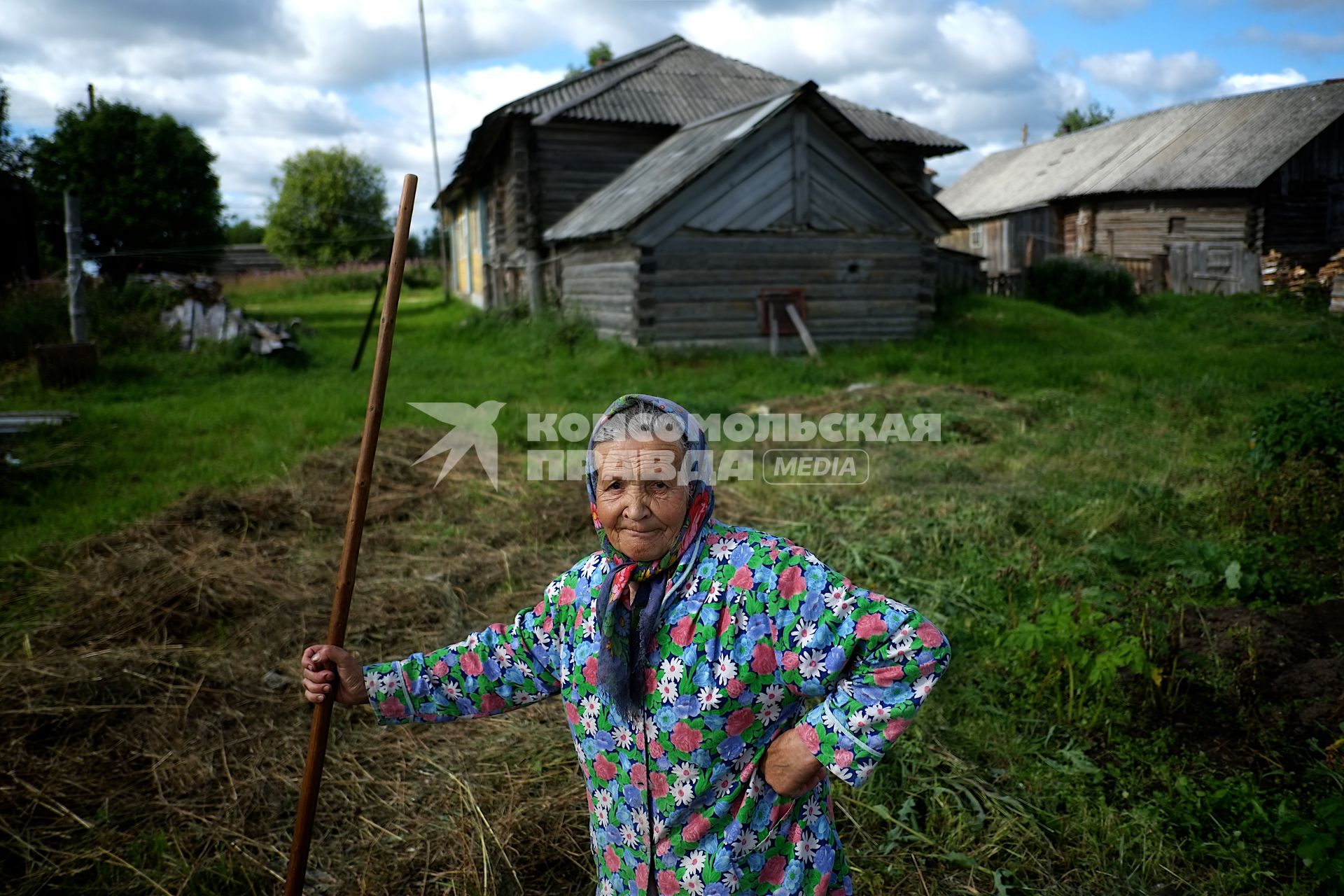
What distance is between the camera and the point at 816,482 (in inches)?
251

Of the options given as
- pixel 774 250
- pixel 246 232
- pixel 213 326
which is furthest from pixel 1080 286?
pixel 246 232

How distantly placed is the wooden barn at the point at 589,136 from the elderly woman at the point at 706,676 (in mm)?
12650

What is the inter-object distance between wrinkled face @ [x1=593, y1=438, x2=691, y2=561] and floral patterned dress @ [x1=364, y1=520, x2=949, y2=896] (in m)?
0.09

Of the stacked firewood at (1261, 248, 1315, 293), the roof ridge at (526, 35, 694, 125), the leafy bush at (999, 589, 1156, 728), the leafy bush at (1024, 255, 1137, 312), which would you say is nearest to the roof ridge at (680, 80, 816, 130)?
the roof ridge at (526, 35, 694, 125)

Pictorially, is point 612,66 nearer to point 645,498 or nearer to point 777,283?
point 777,283

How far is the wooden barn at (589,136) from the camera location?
636 inches

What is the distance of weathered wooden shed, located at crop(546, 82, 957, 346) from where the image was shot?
11891mm

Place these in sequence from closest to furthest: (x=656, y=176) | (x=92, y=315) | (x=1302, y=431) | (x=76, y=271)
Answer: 1. (x=1302, y=431)
2. (x=76, y=271)
3. (x=656, y=176)
4. (x=92, y=315)

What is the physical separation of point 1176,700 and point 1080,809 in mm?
838

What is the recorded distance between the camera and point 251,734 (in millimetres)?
3346

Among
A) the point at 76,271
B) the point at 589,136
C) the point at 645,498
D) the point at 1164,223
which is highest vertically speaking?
the point at 589,136

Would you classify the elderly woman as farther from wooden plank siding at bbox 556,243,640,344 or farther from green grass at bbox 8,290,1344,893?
wooden plank siding at bbox 556,243,640,344

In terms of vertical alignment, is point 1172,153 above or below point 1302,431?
above

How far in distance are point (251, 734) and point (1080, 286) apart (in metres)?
20.0
